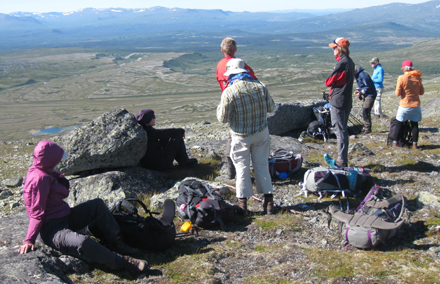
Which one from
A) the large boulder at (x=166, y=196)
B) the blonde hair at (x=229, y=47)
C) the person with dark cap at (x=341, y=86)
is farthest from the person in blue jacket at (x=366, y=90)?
the blonde hair at (x=229, y=47)

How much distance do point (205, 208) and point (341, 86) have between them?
4.98 meters

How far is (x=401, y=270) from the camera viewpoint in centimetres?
506

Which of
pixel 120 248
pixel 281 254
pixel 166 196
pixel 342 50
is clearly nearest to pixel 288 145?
pixel 342 50

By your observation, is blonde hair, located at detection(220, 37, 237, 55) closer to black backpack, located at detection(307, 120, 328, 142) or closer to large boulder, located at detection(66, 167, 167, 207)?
large boulder, located at detection(66, 167, 167, 207)

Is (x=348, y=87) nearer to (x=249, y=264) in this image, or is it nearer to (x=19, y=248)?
(x=249, y=264)

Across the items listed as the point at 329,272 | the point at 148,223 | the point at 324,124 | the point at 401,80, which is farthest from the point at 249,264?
the point at 324,124

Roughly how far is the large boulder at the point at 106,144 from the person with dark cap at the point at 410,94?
27.8ft

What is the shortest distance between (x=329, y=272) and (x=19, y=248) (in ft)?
15.7

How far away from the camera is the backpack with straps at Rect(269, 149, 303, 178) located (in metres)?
9.71

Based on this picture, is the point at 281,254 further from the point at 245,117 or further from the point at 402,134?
the point at 402,134

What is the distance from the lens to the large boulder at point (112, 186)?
9.09m

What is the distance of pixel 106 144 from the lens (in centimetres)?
995

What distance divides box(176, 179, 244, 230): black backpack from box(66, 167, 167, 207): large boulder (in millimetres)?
2277

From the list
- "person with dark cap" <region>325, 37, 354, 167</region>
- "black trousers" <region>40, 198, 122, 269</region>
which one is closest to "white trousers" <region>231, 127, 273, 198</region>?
"black trousers" <region>40, 198, 122, 269</region>
